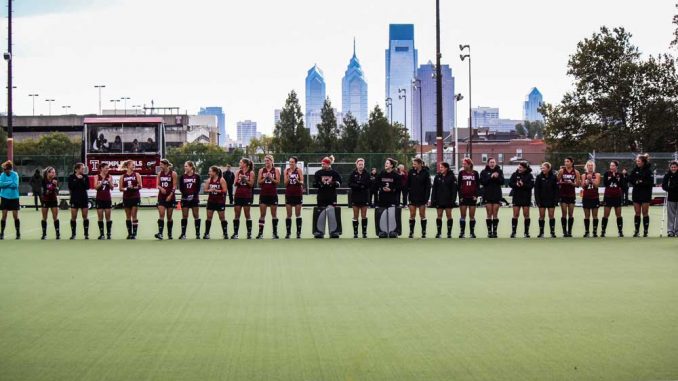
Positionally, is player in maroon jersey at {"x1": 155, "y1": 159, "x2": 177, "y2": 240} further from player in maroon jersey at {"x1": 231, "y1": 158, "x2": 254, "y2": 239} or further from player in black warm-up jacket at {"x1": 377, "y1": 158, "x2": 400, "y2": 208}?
player in black warm-up jacket at {"x1": 377, "y1": 158, "x2": 400, "y2": 208}

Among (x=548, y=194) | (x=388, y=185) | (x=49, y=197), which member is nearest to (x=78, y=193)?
(x=49, y=197)

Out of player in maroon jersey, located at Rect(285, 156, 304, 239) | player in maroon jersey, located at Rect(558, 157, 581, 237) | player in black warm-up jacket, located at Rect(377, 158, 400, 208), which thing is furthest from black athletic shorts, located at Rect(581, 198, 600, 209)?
player in maroon jersey, located at Rect(285, 156, 304, 239)

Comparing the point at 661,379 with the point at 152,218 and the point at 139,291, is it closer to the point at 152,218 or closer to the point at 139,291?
A: the point at 139,291

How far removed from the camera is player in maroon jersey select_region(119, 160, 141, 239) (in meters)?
22.7

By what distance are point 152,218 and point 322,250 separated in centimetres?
1458

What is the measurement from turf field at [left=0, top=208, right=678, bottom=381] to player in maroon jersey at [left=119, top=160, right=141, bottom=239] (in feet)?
13.1

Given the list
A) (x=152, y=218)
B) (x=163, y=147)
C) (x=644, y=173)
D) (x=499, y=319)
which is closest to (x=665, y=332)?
(x=499, y=319)

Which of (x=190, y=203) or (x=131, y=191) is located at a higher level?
(x=131, y=191)

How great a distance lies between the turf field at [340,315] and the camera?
7.95 m

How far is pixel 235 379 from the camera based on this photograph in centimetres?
749

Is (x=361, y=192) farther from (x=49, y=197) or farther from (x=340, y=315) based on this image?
(x=340, y=315)

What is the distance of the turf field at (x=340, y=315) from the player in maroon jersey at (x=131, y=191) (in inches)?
157

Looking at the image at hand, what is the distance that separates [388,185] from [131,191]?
6.19 meters

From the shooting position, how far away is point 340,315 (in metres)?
10.7
